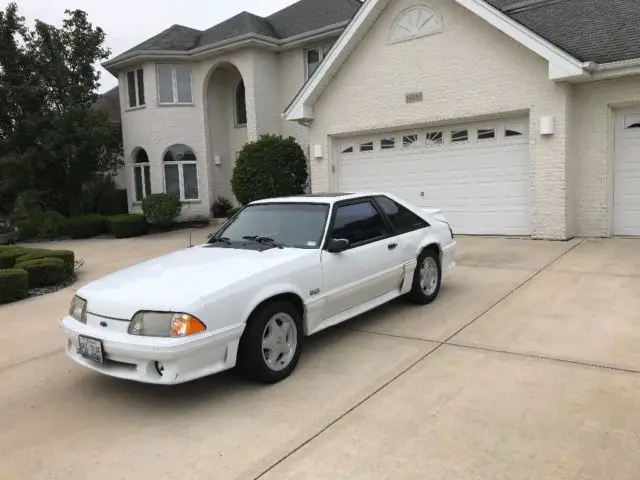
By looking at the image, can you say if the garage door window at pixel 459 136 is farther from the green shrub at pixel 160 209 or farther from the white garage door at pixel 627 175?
the green shrub at pixel 160 209

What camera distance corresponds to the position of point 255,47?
18.1 metres

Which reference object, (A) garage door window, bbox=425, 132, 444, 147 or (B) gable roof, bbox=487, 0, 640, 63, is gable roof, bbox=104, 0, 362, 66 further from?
(B) gable roof, bbox=487, 0, 640, 63

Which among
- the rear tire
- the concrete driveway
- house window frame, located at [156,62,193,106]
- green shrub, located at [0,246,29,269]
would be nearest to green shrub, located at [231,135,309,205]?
house window frame, located at [156,62,193,106]

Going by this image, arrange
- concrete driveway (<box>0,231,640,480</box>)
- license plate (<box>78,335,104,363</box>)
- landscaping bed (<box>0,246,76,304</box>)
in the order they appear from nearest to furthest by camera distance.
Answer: concrete driveway (<box>0,231,640,480</box>) → license plate (<box>78,335,104,363</box>) → landscaping bed (<box>0,246,76,304</box>)

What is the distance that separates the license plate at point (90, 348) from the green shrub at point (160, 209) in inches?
554

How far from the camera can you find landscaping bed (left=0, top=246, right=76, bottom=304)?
811 centimetres

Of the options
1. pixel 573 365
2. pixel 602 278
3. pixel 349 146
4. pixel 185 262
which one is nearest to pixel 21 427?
pixel 185 262

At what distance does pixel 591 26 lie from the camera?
38.1ft

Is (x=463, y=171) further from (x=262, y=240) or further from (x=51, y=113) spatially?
(x=51, y=113)

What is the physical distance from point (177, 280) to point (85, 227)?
592 inches

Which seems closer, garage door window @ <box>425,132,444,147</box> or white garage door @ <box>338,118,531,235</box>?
→ white garage door @ <box>338,118,531,235</box>

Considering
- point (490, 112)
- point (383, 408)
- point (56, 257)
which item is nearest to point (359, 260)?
point (383, 408)

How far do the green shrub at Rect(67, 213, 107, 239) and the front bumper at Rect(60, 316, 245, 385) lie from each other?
14867 mm

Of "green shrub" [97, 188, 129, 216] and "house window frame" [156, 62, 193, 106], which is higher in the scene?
"house window frame" [156, 62, 193, 106]
